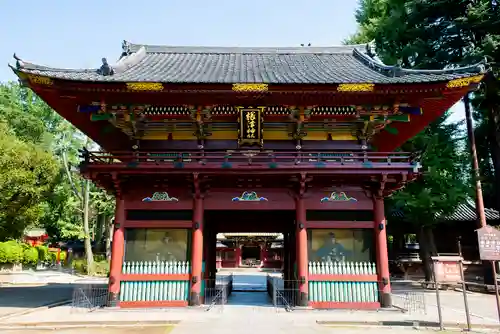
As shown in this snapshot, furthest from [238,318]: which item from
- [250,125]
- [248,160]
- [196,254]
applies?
[250,125]

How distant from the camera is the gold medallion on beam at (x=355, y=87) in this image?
12453 millimetres

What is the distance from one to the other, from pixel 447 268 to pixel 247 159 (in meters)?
7.37

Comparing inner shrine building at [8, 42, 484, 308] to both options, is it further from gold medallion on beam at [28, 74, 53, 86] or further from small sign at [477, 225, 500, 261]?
small sign at [477, 225, 500, 261]

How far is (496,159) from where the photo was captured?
2427 cm

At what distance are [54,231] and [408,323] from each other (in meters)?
57.2

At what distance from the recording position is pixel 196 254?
13203mm

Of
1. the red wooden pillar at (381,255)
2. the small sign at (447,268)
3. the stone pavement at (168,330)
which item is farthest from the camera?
the red wooden pillar at (381,255)

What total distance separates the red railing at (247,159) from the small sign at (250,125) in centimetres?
53

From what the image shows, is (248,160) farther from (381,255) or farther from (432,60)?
(432,60)

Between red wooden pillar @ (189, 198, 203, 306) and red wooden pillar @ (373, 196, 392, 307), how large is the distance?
21.3 feet

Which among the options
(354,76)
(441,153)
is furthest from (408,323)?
(441,153)

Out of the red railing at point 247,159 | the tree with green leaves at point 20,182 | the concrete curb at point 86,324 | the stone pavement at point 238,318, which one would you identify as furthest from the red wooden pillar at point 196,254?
the tree with green leaves at point 20,182

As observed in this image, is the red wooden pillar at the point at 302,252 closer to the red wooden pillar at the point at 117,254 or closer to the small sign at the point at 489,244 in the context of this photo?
the small sign at the point at 489,244

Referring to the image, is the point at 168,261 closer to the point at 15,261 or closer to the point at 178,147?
the point at 178,147
